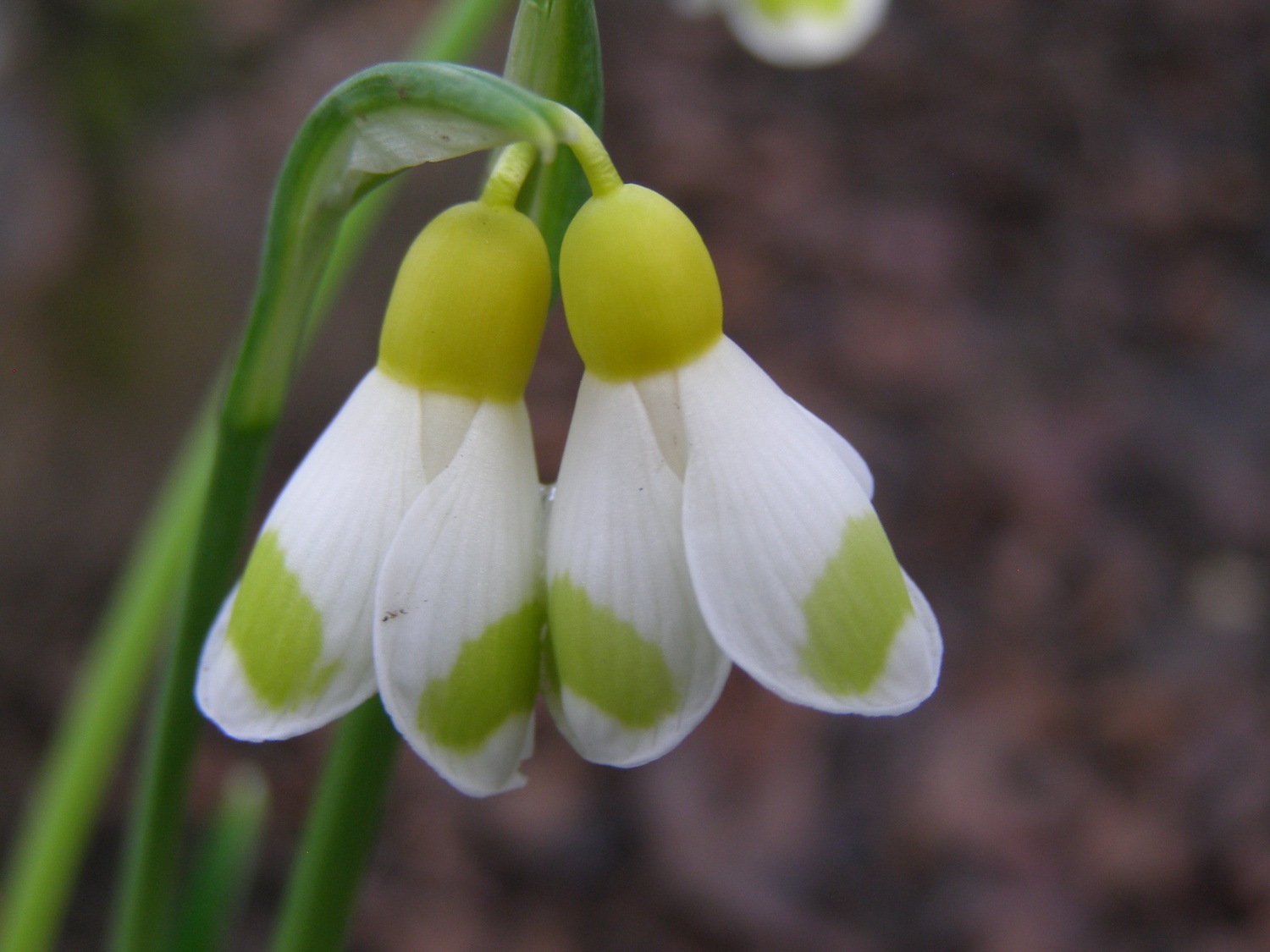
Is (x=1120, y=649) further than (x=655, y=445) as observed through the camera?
Yes

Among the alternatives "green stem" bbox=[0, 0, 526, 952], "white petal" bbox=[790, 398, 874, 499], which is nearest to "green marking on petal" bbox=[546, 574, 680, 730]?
"white petal" bbox=[790, 398, 874, 499]

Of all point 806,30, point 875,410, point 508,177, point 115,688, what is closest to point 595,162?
point 508,177

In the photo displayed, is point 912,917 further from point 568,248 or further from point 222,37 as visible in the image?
point 222,37

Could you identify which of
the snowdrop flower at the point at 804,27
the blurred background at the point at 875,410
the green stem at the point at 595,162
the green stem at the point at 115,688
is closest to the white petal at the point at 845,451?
the green stem at the point at 595,162

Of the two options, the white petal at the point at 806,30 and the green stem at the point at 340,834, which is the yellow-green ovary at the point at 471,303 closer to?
the green stem at the point at 340,834

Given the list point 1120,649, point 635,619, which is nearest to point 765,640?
point 635,619

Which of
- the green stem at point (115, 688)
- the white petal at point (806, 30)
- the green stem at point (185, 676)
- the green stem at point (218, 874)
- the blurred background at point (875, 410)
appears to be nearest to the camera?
the green stem at point (185, 676)

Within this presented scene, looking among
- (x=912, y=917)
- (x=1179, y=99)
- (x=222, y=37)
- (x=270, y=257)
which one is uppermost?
(x=270, y=257)
